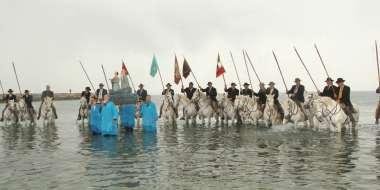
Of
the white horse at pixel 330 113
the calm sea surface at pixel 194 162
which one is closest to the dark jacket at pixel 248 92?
the white horse at pixel 330 113

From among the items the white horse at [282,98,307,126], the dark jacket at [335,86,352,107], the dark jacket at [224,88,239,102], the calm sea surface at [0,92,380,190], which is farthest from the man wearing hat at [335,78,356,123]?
→ the dark jacket at [224,88,239,102]

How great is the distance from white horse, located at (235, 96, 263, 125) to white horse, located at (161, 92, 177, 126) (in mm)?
3178

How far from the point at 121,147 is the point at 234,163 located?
4.61 m

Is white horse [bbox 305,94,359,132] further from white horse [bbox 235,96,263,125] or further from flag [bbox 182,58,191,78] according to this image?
flag [bbox 182,58,191,78]

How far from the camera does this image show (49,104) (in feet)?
88.6

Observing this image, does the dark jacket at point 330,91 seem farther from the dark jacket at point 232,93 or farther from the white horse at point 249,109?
the dark jacket at point 232,93

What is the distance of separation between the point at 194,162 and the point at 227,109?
46.4 ft

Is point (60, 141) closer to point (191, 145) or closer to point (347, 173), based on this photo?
point (191, 145)

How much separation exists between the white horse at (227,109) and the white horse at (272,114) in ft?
7.76

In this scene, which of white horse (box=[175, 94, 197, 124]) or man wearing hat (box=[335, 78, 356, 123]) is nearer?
man wearing hat (box=[335, 78, 356, 123])

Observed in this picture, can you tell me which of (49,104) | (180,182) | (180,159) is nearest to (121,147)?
(180,159)

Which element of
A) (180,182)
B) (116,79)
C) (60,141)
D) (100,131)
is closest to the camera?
(180,182)

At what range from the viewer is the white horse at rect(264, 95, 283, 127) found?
75.5ft

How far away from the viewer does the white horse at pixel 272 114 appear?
23.0 metres
